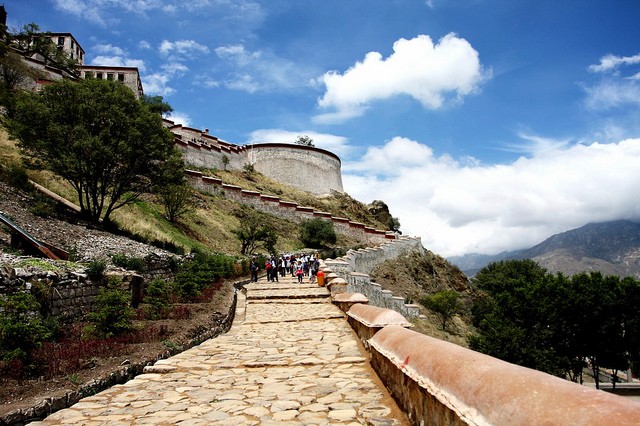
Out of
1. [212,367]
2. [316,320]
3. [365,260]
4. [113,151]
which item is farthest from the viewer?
[365,260]

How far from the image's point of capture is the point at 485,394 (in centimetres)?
220

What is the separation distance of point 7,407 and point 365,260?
79.6 feet

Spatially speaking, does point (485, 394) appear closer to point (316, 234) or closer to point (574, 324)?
point (574, 324)

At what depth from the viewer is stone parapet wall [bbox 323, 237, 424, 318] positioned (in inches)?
776

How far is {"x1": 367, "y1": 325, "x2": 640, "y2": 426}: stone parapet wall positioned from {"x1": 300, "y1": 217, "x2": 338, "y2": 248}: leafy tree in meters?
33.7

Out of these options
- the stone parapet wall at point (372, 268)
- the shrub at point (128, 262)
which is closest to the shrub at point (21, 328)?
the shrub at point (128, 262)

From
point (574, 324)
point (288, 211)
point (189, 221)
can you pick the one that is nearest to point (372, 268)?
point (574, 324)

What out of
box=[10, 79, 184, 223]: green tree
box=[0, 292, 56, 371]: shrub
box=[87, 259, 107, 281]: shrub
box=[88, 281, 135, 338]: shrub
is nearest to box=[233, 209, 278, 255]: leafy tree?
box=[10, 79, 184, 223]: green tree

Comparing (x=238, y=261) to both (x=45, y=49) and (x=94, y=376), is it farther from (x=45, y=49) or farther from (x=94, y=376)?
(x=45, y=49)

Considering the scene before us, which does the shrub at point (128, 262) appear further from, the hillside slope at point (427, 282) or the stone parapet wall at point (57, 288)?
the hillside slope at point (427, 282)

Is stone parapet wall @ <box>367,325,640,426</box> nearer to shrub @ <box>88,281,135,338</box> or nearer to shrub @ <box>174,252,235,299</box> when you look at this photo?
shrub @ <box>88,281,135,338</box>

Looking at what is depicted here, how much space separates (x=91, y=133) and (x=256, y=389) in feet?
60.1

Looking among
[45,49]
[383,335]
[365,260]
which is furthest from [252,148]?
[383,335]

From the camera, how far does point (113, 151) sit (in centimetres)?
1938
